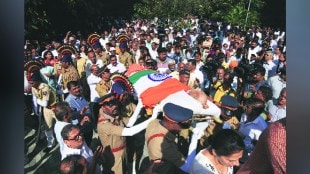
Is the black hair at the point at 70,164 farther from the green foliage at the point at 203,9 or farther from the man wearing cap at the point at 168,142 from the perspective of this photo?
the green foliage at the point at 203,9

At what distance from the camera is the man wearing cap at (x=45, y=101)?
11.1 feet

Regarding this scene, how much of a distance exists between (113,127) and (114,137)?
79 mm

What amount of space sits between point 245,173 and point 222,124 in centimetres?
42

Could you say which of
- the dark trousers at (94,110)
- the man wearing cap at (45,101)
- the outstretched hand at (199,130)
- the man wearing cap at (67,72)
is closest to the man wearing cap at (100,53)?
the man wearing cap at (67,72)

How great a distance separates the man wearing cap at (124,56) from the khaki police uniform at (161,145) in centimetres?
49

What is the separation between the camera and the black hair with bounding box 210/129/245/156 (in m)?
3.62

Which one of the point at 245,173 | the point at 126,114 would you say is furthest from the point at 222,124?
the point at 126,114

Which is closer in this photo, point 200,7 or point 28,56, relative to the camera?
point 28,56

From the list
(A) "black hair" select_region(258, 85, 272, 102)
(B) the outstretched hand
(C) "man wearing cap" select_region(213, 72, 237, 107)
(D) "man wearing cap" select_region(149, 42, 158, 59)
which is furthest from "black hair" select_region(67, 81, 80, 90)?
(A) "black hair" select_region(258, 85, 272, 102)

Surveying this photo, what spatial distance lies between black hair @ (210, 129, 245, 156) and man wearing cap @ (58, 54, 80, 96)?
1162 millimetres

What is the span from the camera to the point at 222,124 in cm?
368

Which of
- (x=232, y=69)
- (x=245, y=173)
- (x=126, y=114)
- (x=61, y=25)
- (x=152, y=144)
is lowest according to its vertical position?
(x=245, y=173)

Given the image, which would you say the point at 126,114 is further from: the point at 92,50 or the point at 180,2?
the point at 180,2

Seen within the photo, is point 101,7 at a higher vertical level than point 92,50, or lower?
higher
